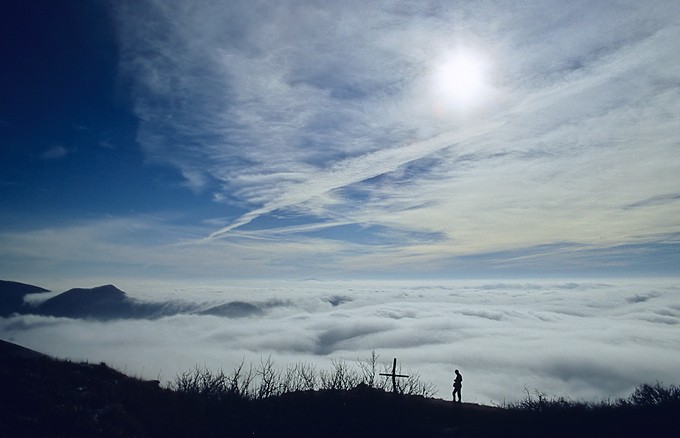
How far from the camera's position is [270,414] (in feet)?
78.0

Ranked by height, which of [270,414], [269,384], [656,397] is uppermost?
[656,397]

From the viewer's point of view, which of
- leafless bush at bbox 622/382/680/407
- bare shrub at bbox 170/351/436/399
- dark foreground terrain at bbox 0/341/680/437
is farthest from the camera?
bare shrub at bbox 170/351/436/399

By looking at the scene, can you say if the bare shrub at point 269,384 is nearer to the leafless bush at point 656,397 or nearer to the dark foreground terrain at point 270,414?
the dark foreground terrain at point 270,414

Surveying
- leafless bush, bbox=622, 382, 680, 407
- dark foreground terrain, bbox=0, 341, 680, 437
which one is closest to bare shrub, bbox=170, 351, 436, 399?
dark foreground terrain, bbox=0, 341, 680, 437

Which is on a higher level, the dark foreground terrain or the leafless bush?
the leafless bush

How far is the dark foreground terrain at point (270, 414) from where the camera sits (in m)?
19.0

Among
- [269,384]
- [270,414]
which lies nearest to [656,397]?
[270,414]

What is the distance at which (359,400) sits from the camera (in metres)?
24.5

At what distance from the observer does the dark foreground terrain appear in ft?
62.5

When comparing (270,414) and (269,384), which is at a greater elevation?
(269,384)

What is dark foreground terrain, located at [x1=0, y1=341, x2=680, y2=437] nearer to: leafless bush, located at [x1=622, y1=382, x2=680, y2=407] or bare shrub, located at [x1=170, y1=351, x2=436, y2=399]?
leafless bush, located at [x1=622, y1=382, x2=680, y2=407]

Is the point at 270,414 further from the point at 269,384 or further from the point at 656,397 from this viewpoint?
the point at 656,397

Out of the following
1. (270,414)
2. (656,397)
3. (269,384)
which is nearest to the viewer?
(270,414)

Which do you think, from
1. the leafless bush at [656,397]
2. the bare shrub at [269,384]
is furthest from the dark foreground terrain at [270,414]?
the bare shrub at [269,384]
